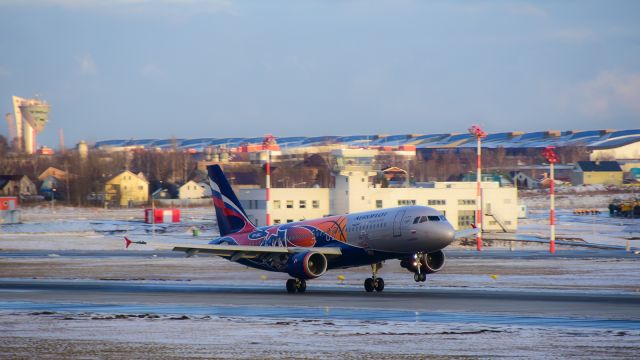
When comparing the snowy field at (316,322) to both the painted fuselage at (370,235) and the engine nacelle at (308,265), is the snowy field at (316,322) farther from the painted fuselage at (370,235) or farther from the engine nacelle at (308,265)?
the painted fuselage at (370,235)

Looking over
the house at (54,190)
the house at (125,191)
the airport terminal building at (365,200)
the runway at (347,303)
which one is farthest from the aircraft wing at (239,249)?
the house at (125,191)

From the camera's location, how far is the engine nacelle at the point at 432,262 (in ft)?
168

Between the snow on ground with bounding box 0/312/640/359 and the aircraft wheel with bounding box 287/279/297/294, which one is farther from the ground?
the snow on ground with bounding box 0/312/640/359

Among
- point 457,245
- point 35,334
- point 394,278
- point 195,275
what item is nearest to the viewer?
point 35,334

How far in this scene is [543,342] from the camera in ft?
96.8

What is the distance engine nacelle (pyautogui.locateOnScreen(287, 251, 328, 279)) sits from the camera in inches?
2003

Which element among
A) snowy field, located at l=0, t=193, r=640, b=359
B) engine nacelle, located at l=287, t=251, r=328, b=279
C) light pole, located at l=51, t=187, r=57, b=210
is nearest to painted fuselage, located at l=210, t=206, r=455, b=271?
engine nacelle, located at l=287, t=251, r=328, b=279

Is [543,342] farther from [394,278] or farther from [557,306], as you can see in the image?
[394,278]

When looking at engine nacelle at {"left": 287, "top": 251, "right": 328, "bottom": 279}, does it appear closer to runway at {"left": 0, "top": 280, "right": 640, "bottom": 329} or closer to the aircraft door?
runway at {"left": 0, "top": 280, "right": 640, "bottom": 329}

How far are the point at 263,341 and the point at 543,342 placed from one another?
27.9ft

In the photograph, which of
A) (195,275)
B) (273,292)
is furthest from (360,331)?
(195,275)

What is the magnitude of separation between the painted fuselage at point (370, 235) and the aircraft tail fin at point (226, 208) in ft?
13.7

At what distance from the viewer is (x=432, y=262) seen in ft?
169

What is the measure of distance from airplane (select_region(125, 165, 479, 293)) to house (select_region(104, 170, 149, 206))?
136 m
